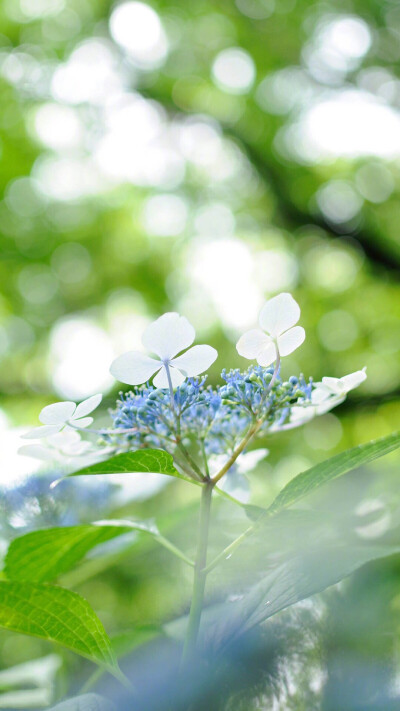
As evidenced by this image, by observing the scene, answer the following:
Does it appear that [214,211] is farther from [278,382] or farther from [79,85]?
[278,382]

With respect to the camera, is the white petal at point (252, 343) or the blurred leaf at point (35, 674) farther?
the blurred leaf at point (35, 674)

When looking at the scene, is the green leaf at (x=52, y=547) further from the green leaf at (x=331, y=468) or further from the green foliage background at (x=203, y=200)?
the green foliage background at (x=203, y=200)

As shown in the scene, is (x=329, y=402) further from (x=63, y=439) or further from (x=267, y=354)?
(x=63, y=439)

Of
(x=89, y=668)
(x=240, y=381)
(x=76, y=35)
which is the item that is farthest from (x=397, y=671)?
(x=76, y=35)

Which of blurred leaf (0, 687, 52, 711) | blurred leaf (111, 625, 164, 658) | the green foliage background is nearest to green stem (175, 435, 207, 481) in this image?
blurred leaf (111, 625, 164, 658)

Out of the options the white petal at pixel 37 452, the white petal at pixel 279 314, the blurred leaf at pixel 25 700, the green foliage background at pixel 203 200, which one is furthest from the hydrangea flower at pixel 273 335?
the green foliage background at pixel 203 200

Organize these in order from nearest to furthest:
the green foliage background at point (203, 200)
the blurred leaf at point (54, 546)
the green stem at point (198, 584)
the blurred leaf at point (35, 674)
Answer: the green stem at point (198, 584), the blurred leaf at point (54, 546), the blurred leaf at point (35, 674), the green foliage background at point (203, 200)
